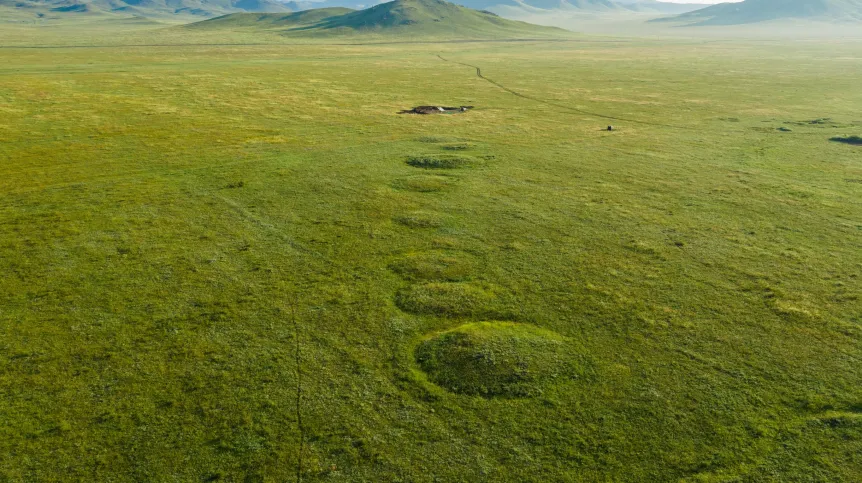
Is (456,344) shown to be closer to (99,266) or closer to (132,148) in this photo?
(99,266)

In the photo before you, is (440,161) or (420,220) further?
(440,161)

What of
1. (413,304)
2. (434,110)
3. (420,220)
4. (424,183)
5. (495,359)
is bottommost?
(495,359)

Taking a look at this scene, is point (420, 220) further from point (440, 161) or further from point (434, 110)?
point (434, 110)

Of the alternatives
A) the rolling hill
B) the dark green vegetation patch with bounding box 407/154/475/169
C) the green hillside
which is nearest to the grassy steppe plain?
the dark green vegetation patch with bounding box 407/154/475/169

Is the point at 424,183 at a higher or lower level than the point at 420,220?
higher

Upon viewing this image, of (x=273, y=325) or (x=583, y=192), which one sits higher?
(x=583, y=192)

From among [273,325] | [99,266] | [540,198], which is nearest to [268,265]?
[273,325]

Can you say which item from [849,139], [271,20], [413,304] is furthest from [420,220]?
[271,20]
